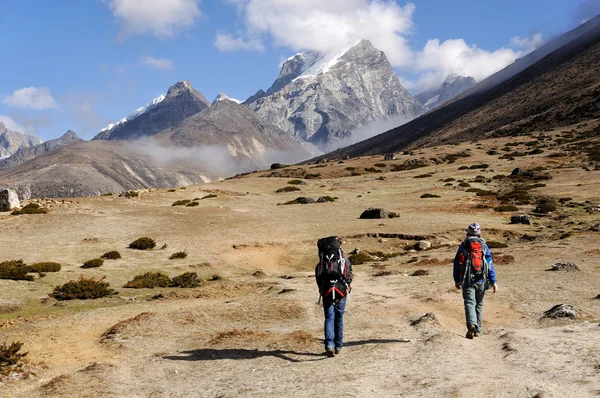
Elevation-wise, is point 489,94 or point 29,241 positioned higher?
point 489,94

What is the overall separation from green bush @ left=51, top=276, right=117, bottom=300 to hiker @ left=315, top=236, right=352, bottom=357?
1208cm

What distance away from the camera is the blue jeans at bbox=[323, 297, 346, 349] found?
39.8ft

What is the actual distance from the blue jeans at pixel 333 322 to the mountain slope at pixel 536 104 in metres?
113

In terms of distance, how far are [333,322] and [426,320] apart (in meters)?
3.50

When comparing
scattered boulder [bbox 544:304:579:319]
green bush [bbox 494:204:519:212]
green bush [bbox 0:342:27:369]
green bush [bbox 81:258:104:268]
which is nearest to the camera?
green bush [bbox 0:342:27:369]

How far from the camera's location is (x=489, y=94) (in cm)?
19462

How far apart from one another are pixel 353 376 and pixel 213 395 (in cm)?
278

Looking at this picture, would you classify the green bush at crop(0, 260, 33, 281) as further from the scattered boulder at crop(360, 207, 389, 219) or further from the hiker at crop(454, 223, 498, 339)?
the scattered boulder at crop(360, 207, 389, 219)

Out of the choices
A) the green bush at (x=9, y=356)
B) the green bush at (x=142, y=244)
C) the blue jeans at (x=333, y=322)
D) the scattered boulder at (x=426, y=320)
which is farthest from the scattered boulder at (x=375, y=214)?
the green bush at (x=9, y=356)

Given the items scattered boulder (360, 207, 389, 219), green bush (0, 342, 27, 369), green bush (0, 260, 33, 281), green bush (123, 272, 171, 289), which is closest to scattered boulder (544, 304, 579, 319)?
green bush (0, 342, 27, 369)

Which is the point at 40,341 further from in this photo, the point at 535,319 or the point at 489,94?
the point at 489,94

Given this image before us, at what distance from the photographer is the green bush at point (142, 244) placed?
3088 centimetres

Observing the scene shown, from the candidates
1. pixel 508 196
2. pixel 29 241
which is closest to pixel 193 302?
pixel 29 241

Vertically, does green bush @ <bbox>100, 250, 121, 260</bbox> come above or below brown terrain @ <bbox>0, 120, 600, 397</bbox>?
above
